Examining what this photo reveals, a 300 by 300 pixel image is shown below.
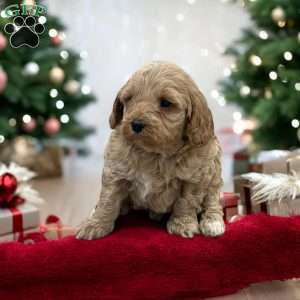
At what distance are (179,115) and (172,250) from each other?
39cm

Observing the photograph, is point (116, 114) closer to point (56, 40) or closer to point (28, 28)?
point (28, 28)

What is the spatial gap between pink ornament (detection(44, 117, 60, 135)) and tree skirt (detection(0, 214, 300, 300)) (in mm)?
2104

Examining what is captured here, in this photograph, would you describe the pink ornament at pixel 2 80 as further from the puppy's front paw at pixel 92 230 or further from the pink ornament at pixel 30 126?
the puppy's front paw at pixel 92 230

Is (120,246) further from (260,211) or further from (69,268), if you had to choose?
(260,211)

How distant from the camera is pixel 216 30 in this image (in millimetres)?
4223

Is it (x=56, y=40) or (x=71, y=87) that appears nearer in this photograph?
(x=56, y=40)

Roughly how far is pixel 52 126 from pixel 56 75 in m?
0.36

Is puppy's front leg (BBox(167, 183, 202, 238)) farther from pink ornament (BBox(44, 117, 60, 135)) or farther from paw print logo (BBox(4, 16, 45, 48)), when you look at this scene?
pink ornament (BBox(44, 117, 60, 135))

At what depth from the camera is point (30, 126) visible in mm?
3502

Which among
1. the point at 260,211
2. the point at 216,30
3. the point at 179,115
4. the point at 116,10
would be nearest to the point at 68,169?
the point at 116,10

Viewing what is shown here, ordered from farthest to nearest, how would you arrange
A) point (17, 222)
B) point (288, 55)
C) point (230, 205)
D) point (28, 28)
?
A: point (288, 55) → point (17, 222) → point (230, 205) → point (28, 28)

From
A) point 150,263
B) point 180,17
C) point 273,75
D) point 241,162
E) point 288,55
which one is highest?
point 180,17

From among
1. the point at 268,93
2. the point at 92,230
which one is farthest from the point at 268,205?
the point at 268,93

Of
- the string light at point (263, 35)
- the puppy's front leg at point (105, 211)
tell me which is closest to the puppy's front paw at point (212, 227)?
the puppy's front leg at point (105, 211)
